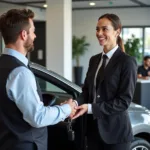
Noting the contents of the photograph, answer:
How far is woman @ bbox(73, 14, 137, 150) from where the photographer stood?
2.46 m

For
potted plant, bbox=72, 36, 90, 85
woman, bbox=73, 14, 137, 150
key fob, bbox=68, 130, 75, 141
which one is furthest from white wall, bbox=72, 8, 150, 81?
woman, bbox=73, 14, 137, 150

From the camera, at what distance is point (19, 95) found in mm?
1885

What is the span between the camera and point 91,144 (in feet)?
8.70

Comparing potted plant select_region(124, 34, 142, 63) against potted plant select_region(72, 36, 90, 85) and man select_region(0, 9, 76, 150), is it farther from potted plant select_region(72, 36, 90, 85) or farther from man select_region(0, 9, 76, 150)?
man select_region(0, 9, 76, 150)

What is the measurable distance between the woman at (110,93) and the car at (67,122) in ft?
0.79

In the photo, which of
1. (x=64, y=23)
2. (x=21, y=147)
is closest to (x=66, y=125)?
(x=21, y=147)

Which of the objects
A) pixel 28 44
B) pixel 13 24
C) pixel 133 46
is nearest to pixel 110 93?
pixel 28 44

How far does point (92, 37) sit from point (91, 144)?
12.6 m

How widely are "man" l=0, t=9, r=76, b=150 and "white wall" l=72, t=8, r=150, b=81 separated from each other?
12763mm

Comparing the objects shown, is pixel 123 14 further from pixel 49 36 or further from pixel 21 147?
pixel 21 147

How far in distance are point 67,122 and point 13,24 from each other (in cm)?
150

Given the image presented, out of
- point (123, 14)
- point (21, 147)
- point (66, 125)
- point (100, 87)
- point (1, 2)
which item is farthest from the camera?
point (123, 14)

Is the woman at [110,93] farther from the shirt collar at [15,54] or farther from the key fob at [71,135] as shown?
the shirt collar at [15,54]

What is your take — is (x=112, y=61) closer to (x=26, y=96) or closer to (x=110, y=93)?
(x=110, y=93)
